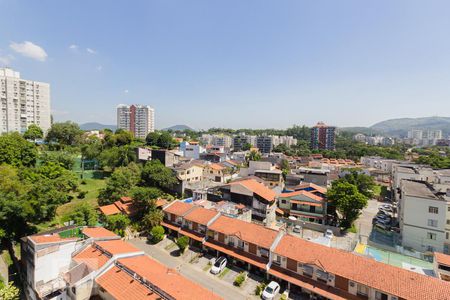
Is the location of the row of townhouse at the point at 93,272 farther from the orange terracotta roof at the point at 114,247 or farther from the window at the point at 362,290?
the window at the point at 362,290

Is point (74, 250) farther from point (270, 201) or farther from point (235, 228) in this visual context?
point (270, 201)

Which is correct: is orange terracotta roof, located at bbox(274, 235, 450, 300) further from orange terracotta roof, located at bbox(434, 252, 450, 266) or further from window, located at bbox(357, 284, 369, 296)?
orange terracotta roof, located at bbox(434, 252, 450, 266)

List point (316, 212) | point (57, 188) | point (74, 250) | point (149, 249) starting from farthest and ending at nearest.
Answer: point (316, 212)
point (57, 188)
point (149, 249)
point (74, 250)

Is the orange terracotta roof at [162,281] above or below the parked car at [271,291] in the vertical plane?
above

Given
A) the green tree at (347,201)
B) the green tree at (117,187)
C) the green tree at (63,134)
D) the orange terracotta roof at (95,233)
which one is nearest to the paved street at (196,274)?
the orange terracotta roof at (95,233)

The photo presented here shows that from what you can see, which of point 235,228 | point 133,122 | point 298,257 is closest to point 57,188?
point 235,228

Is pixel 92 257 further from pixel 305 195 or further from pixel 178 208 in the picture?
pixel 305 195
